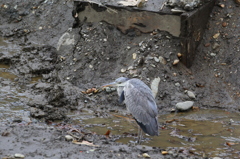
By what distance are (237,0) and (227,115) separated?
2.85 meters

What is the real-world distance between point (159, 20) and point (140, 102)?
226cm

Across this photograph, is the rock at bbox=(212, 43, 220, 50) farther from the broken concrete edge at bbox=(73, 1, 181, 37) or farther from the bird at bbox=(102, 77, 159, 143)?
the bird at bbox=(102, 77, 159, 143)

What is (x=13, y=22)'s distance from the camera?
9.91m

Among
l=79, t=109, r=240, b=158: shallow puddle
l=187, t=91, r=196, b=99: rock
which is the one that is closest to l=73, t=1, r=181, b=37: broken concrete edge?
l=187, t=91, r=196, b=99: rock

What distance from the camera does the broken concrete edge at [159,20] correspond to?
7.00 meters

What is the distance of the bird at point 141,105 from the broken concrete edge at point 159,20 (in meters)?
1.84

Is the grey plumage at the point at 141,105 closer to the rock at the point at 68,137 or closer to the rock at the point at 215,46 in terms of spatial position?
the rock at the point at 68,137

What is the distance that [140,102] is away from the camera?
552 cm

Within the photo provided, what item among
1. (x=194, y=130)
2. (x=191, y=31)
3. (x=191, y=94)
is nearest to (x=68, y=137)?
(x=194, y=130)

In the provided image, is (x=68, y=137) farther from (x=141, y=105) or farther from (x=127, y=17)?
(x=127, y=17)

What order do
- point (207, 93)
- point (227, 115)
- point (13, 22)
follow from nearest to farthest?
1. point (227, 115)
2. point (207, 93)
3. point (13, 22)

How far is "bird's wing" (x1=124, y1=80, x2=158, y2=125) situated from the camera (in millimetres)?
5402

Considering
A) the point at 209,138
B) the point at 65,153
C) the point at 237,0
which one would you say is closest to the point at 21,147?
the point at 65,153

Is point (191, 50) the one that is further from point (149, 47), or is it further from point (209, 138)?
point (209, 138)
